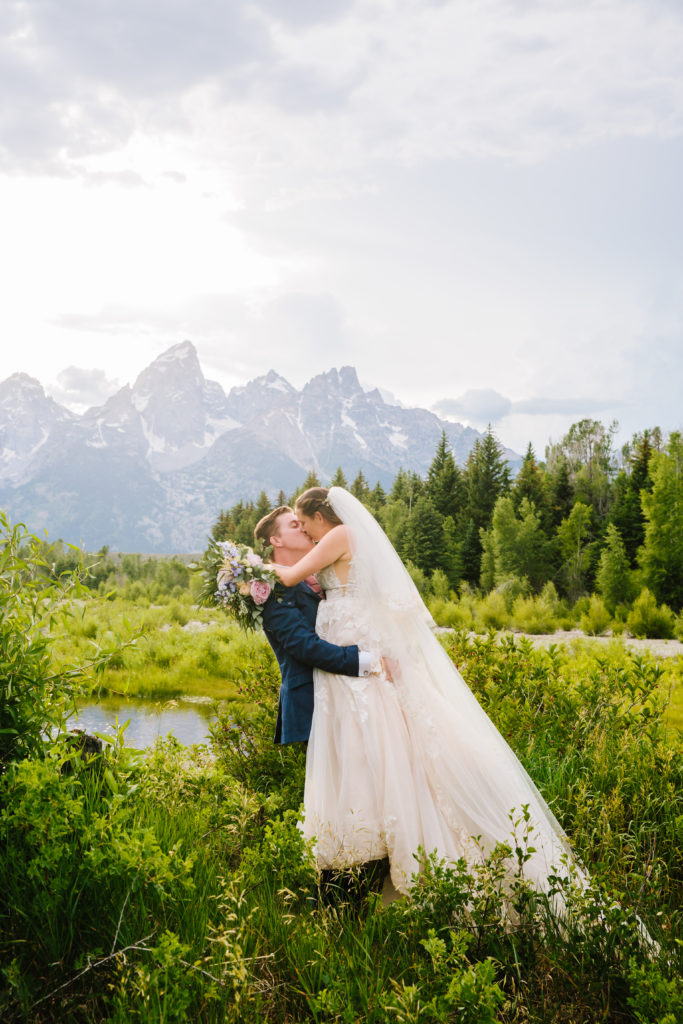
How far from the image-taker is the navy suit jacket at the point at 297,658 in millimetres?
3625

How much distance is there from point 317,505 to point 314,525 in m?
0.13

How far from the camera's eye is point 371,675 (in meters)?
3.66

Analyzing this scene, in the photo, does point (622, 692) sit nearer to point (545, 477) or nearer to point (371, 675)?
point (371, 675)

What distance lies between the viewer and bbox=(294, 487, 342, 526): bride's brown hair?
4.06 meters

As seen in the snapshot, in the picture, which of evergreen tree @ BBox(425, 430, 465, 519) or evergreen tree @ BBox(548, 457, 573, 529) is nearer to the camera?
evergreen tree @ BBox(548, 457, 573, 529)

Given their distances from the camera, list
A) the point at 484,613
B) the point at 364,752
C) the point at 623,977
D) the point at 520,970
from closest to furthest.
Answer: the point at 623,977 < the point at 520,970 < the point at 364,752 < the point at 484,613

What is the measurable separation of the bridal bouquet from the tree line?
17660mm

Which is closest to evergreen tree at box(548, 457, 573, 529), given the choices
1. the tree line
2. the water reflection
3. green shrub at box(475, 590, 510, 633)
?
the tree line

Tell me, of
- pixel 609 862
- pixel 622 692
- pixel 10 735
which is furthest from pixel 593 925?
pixel 622 692

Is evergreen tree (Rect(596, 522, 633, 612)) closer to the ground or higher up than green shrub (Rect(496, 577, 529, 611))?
higher up

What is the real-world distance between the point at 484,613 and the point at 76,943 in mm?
18927

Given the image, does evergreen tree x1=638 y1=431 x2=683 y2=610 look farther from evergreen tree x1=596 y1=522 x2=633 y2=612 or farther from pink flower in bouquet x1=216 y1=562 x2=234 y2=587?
pink flower in bouquet x1=216 y1=562 x2=234 y2=587

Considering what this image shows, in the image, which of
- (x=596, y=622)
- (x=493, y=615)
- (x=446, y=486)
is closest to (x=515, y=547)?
(x=493, y=615)

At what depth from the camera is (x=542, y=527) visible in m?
31.7
